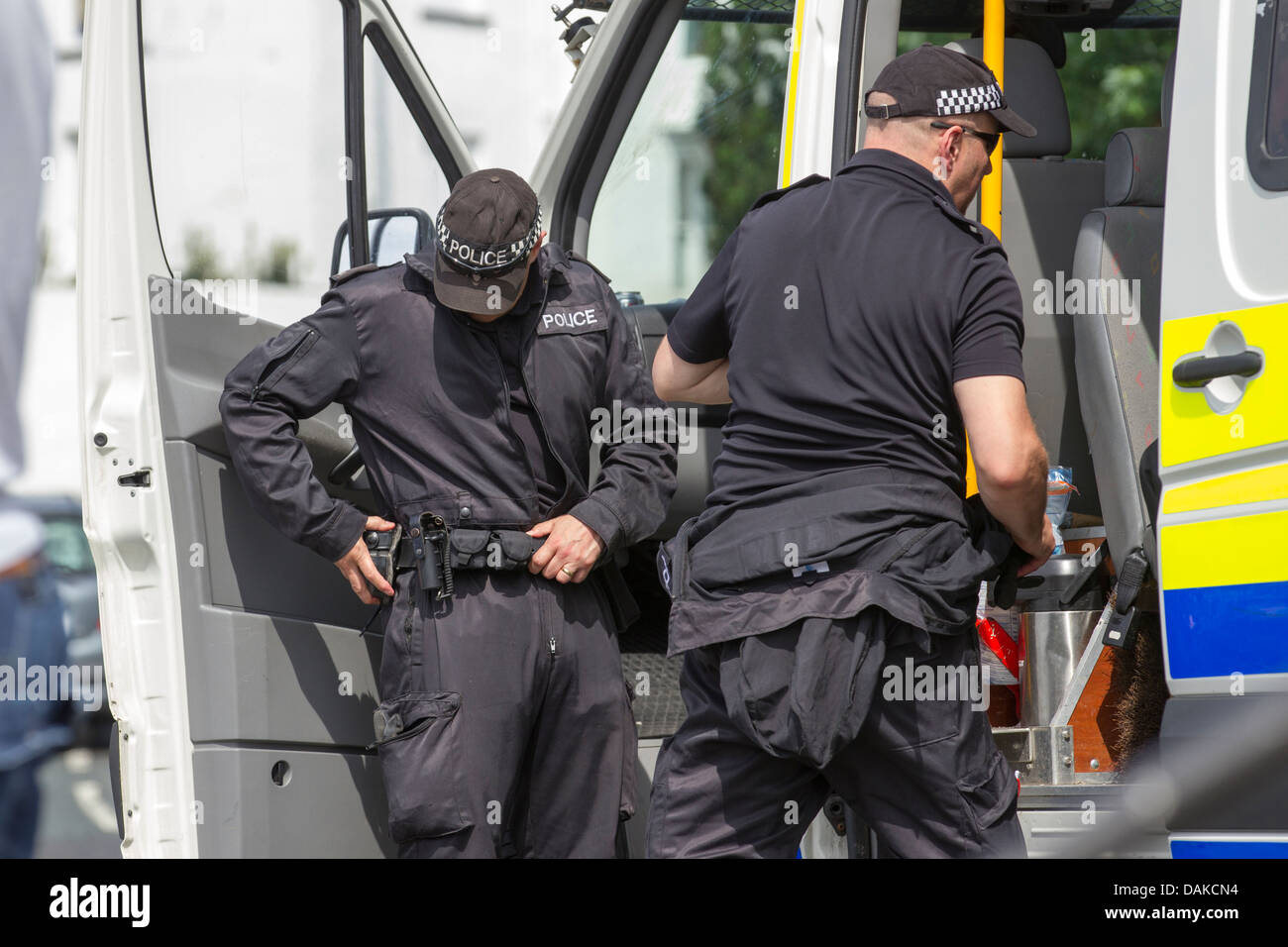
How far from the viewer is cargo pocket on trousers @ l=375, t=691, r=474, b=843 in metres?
2.54

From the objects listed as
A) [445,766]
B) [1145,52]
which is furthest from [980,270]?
[1145,52]

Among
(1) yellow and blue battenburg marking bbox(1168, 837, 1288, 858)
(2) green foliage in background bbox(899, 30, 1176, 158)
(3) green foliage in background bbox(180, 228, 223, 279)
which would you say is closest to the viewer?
(1) yellow and blue battenburg marking bbox(1168, 837, 1288, 858)

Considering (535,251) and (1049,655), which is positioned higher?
(535,251)

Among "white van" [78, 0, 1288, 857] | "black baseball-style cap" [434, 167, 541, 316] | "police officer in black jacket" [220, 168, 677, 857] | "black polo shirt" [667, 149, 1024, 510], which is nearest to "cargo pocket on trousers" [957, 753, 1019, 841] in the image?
"white van" [78, 0, 1288, 857]

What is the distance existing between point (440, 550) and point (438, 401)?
29 centimetres

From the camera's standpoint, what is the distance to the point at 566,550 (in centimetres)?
267

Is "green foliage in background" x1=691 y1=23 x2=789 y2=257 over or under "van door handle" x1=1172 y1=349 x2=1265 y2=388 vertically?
over

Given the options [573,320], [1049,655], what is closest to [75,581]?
[573,320]

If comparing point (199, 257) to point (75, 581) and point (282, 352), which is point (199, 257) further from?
point (75, 581)

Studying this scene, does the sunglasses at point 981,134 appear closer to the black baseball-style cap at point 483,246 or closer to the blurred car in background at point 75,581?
the black baseball-style cap at point 483,246

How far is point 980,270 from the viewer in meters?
2.12

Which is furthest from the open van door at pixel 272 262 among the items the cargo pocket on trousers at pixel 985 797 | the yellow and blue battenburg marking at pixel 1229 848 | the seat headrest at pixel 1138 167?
the yellow and blue battenburg marking at pixel 1229 848

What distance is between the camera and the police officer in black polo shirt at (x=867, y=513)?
2.05 meters

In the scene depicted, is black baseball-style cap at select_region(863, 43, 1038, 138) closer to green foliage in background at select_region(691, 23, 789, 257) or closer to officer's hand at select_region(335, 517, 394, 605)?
green foliage in background at select_region(691, 23, 789, 257)
